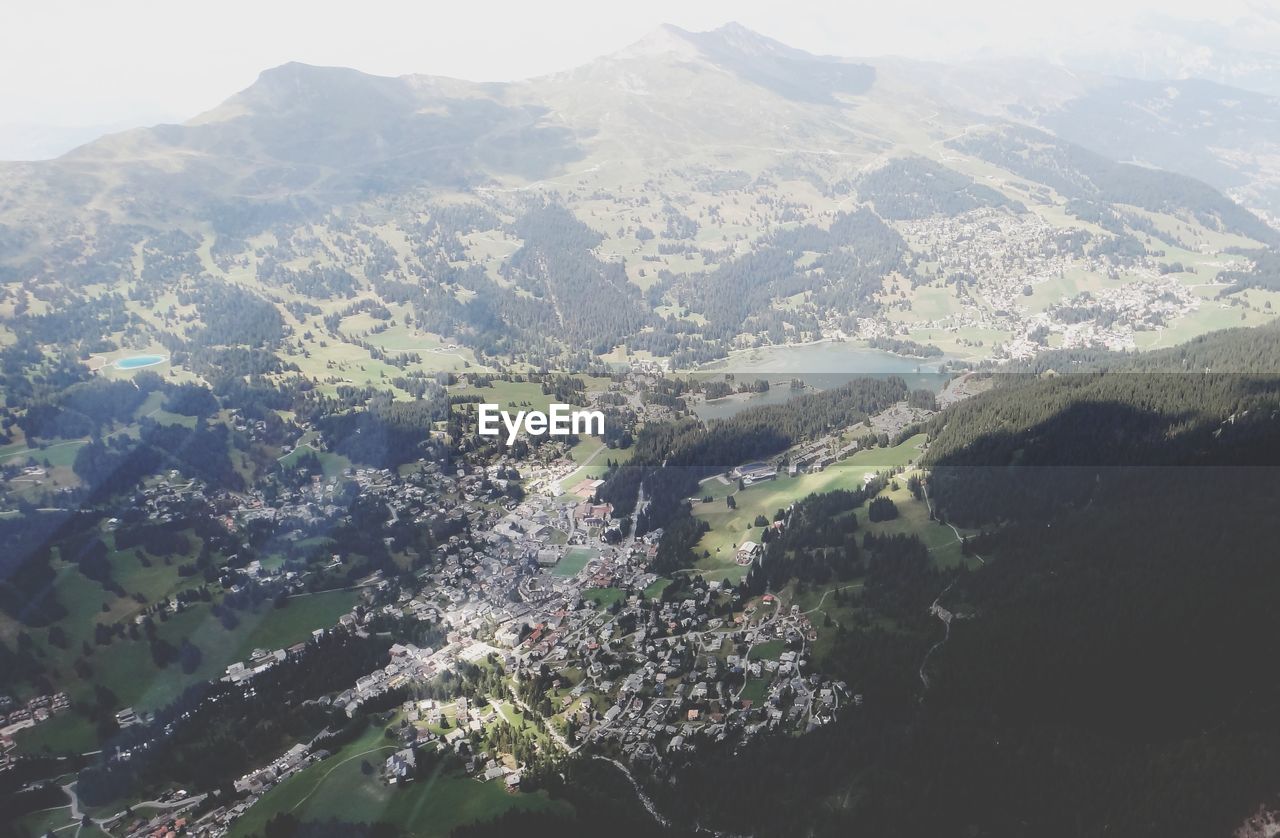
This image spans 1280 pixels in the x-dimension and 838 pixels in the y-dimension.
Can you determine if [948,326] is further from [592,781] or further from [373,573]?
[592,781]

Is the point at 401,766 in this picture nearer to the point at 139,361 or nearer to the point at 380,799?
the point at 380,799

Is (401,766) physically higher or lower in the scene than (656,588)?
lower

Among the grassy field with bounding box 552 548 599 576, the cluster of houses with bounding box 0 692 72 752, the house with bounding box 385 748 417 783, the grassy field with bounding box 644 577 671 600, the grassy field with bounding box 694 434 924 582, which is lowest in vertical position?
the cluster of houses with bounding box 0 692 72 752

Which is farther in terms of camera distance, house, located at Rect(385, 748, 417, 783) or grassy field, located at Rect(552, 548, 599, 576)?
grassy field, located at Rect(552, 548, 599, 576)

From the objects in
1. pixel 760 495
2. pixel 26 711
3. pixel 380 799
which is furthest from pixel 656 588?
pixel 26 711

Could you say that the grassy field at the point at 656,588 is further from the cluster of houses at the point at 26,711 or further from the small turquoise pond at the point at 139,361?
the small turquoise pond at the point at 139,361

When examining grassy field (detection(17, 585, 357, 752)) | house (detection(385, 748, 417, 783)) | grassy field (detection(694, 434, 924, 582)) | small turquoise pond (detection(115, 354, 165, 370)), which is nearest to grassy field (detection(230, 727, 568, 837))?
house (detection(385, 748, 417, 783))

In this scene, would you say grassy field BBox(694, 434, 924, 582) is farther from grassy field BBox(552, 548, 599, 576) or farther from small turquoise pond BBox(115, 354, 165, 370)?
small turquoise pond BBox(115, 354, 165, 370)
